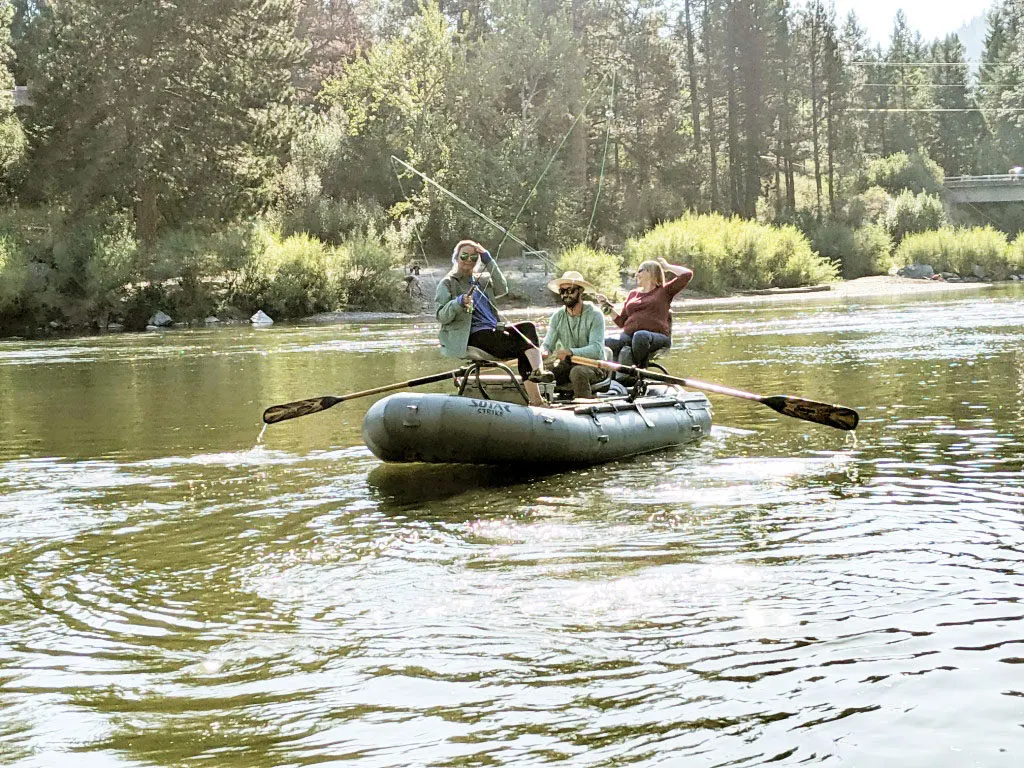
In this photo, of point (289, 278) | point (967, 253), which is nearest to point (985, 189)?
point (967, 253)

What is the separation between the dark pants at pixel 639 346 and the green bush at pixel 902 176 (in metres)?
56.9

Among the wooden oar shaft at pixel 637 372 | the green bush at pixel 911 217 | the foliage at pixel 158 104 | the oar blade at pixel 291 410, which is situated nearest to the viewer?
the wooden oar shaft at pixel 637 372

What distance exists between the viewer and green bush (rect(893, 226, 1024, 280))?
47500mm

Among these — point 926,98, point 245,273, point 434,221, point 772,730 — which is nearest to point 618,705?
point 772,730

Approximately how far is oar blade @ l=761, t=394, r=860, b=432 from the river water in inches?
9.8

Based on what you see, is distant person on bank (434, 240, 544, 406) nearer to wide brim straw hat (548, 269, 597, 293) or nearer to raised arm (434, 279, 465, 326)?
raised arm (434, 279, 465, 326)

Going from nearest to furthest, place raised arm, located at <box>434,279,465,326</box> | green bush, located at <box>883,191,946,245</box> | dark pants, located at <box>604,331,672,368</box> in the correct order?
raised arm, located at <box>434,279,465,326</box>
dark pants, located at <box>604,331,672,368</box>
green bush, located at <box>883,191,946,245</box>

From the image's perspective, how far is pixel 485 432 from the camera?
31.3 feet

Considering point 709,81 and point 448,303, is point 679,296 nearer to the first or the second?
point 709,81

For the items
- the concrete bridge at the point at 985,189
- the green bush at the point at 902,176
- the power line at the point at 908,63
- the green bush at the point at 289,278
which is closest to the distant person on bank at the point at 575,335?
the green bush at the point at 289,278

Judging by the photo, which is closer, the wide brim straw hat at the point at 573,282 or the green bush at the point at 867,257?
the wide brim straw hat at the point at 573,282

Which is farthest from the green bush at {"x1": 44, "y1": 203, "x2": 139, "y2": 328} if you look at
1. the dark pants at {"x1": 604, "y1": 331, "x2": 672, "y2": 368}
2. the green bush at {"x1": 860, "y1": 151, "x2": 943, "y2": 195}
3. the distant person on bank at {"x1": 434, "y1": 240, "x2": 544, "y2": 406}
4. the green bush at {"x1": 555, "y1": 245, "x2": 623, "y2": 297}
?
the green bush at {"x1": 860, "y1": 151, "x2": 943, "y2": 195}

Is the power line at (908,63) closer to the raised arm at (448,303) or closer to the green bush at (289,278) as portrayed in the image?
the green bush at (289,278)

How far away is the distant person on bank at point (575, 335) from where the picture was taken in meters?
Result: 11.0
